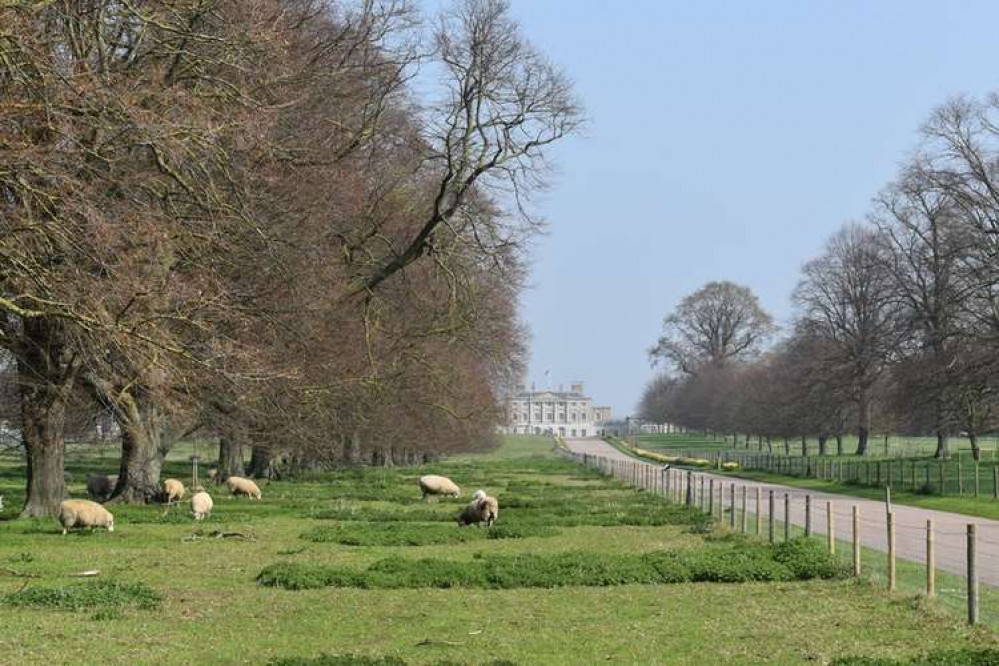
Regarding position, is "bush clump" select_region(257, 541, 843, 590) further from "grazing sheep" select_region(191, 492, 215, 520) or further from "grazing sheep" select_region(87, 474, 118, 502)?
"grazing sheep" select_region(87, 474, 118, 502)

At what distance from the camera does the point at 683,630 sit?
13.2 m

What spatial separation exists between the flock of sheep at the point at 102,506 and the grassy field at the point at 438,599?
1.87 ft

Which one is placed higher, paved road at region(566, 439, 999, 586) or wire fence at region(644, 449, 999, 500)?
wire fence at region(644, 449, 999, 500)

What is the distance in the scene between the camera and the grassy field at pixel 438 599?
11898 mm

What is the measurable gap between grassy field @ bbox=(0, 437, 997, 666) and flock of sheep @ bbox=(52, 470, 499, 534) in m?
0.61

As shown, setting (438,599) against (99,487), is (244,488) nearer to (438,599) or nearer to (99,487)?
(99,487)

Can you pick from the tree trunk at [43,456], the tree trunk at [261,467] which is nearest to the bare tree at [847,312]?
the tree trunk at [261,467]

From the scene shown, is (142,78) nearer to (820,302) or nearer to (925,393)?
(925,393)

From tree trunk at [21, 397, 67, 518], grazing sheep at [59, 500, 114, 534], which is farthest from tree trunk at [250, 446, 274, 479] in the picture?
grazing sheep at [59, 500, 114, 534]

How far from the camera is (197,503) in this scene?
1138 inches

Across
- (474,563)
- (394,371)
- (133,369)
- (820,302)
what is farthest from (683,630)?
(820,302)

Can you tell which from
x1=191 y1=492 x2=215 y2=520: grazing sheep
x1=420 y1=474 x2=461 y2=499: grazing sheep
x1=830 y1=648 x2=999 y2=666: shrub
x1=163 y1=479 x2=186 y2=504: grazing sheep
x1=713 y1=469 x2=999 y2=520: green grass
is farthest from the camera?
x1=420 y1=474 x2=461 y2=499: grazing sheep

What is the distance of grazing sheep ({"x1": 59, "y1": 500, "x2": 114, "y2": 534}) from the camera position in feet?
78.1

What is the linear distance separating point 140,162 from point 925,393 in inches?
1304
